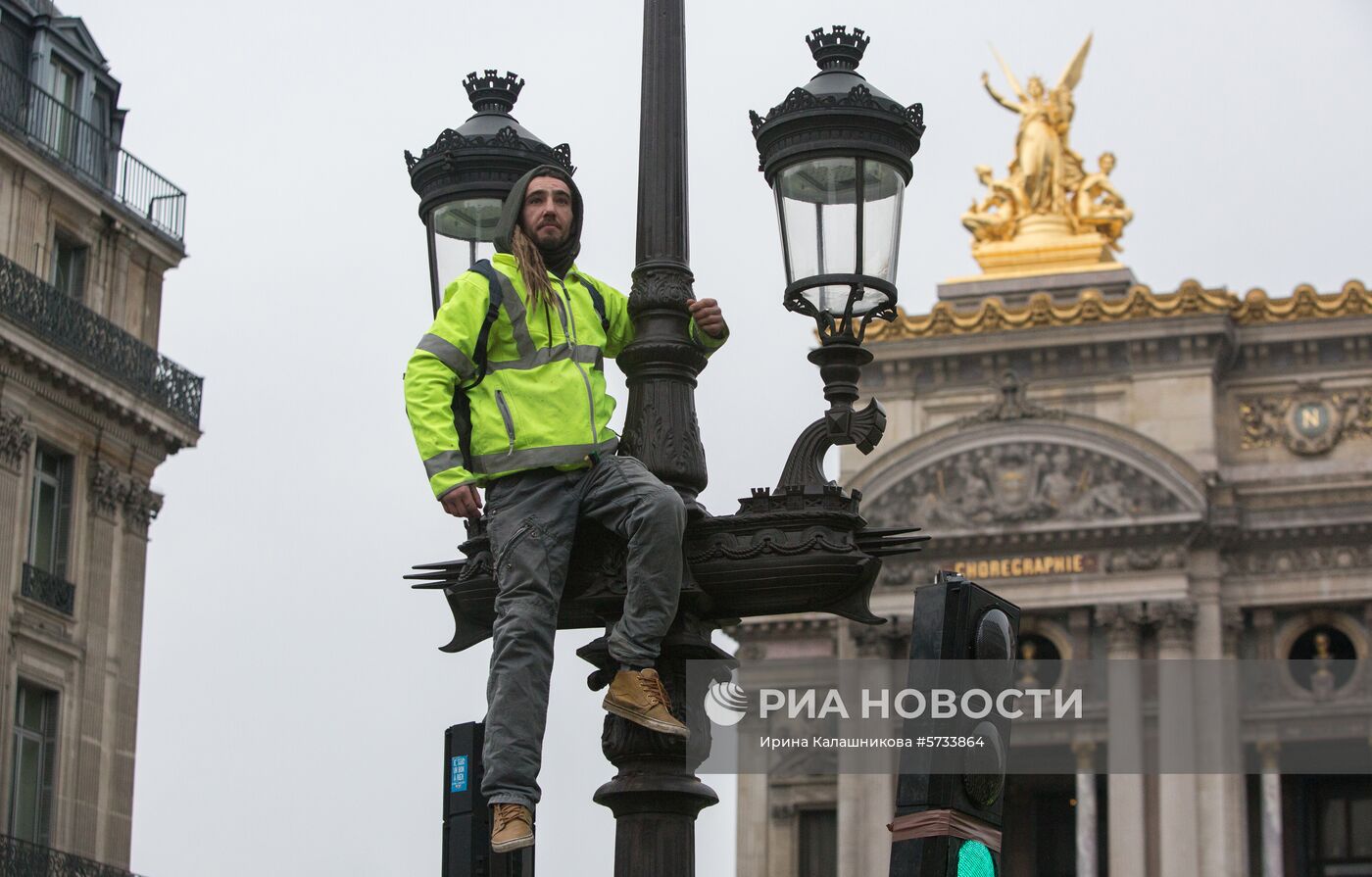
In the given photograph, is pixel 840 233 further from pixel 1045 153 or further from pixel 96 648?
pixel 1045 153

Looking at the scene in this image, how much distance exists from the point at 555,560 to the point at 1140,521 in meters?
40.2

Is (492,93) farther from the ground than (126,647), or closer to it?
closer to it

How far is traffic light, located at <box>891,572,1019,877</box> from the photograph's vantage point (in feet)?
22.1

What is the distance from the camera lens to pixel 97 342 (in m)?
33.4

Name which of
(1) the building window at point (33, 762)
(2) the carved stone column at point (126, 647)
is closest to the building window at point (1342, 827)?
(2) the carved stone column at point (126, 647)

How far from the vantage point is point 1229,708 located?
4784cm

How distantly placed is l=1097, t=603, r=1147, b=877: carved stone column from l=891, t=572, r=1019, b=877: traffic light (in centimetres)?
4049

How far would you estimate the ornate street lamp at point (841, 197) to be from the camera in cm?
1020

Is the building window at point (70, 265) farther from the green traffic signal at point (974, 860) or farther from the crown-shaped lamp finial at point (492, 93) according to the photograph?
the green traffic signal at point (974, 860)

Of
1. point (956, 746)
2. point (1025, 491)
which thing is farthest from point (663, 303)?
point (1025, 491)

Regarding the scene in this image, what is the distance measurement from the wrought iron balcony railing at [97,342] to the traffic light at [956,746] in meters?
25.5

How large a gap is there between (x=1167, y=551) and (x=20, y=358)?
2334cm

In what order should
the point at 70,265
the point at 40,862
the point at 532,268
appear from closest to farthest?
the point at 532,268, the point at 40,862, the point at 70,265

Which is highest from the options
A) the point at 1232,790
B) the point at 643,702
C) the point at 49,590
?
the point at 1232,790
